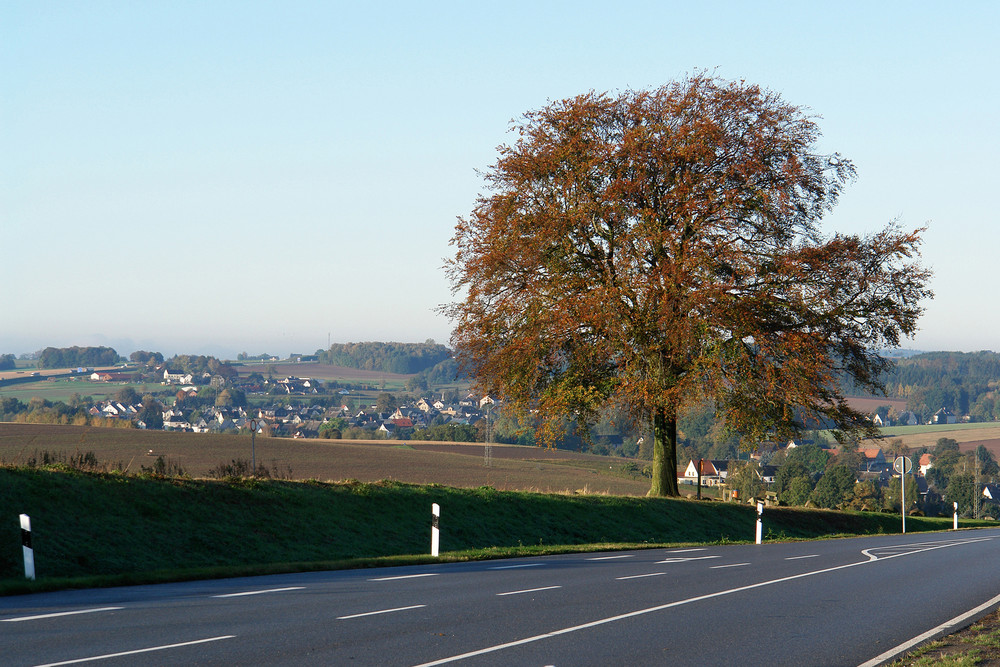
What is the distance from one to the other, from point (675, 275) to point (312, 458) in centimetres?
3170

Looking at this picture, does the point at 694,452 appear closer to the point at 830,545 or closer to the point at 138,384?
the point at 138,384

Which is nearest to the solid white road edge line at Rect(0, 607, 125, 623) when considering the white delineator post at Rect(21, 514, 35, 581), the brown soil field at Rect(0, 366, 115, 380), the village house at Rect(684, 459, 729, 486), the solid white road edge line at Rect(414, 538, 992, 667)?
the white delineator post at Rect(21, 514, 35, 581)

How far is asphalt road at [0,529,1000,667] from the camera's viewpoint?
8812 mm

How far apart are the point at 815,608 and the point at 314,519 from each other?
11.6 metres

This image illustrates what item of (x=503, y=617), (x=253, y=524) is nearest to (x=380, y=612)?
(x=503, y=617)

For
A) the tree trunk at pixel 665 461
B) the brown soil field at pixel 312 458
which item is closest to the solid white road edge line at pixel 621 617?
the tree trunk at pixel 665 461

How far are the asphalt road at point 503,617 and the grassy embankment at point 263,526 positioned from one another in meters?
2.21

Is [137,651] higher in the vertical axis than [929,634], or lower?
higher

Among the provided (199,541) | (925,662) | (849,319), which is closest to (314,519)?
(199,541)

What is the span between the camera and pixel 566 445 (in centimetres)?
11488

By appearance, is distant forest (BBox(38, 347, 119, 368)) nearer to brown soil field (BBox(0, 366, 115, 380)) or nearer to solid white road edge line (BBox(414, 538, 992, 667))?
brown soil field (BBox(0, 366, 115, 380))

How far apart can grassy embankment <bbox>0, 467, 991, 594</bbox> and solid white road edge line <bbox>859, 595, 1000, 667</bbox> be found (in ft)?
31.7

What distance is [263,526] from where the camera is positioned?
63.6 feet

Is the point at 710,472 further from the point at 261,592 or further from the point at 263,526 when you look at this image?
the point at 261,592
